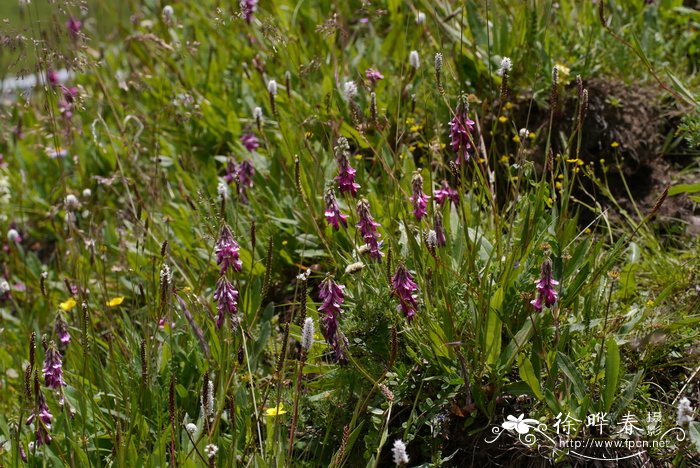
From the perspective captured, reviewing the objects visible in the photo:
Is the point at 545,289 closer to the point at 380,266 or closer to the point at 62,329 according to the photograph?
the point at 380,266

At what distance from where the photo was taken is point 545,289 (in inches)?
86.4

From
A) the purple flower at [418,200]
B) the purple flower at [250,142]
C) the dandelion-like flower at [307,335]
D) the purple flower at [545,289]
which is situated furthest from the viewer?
the purple flower at [250,142]

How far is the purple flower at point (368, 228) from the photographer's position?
2.40 meters

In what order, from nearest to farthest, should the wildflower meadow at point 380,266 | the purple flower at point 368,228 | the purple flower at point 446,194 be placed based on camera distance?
the wildflower meadow at point 380,266 → the purple flower at point 368,228 → the purple flower at point 446,194

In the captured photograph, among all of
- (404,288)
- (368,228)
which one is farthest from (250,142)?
(404,288)

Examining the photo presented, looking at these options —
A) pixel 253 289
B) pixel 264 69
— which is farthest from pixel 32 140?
pixel 253 289

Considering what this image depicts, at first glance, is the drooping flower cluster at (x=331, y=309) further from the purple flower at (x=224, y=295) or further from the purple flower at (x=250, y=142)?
the purple flower at (x=250, y=142)

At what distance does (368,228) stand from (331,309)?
1.04ft

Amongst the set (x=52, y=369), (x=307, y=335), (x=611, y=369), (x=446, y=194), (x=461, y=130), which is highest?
(x=461, y=130)

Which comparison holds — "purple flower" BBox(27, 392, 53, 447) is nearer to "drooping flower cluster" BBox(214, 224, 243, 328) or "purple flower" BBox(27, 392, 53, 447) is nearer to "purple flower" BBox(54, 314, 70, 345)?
"purple flower" BBox(54, 314, 70, 345)

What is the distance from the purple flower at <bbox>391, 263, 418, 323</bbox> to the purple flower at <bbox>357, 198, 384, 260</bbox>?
0.72 ft

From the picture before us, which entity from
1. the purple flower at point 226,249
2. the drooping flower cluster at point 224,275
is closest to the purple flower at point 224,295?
the drooping flower cluster at point 224,275

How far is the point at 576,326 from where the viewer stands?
7.97ft

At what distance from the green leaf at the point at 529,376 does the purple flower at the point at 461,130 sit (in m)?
0.60
